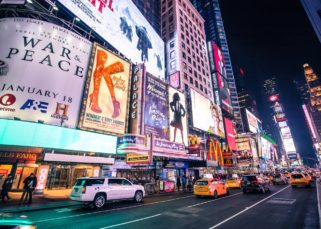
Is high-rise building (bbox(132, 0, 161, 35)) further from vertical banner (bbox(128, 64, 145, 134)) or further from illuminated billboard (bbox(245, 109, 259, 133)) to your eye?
illuminated billboard (bbox(245, 109, 259, 133))

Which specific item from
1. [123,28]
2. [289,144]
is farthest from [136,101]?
[289,144]

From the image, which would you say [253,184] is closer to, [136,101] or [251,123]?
[136,101]

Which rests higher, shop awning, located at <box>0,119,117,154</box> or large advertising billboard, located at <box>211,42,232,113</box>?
large advertising billboard, located at <box>211,42,232,113</box>

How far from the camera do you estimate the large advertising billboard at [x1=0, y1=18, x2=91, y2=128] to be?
53.2 ft

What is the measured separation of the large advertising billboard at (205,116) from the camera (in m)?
42.5

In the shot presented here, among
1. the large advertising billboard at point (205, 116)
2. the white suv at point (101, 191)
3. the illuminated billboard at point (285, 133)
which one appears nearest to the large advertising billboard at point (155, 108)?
the large advertising billboard at point (205, 116)

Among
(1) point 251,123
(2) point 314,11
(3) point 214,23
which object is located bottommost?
(2) point 314,11

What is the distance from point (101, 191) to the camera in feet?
38.0

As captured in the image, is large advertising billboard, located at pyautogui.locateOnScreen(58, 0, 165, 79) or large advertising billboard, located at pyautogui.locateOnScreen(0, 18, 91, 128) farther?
large advertising billboard, located at pyautogui.locateOnScreen(58, 0, 165, 79)

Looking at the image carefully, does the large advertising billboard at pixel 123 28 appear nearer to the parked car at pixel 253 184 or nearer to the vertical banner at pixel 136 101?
the vertical banner at pixel 136 101

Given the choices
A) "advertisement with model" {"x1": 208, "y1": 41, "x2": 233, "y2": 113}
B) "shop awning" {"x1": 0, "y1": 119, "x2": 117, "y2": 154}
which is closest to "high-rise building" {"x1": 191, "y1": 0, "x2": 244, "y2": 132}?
"advertisement with model" {"x1": 208, "y1": 41, "x2": 233, "y2": 113}

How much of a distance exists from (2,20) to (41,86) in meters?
8.50

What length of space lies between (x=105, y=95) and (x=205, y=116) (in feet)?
98.5

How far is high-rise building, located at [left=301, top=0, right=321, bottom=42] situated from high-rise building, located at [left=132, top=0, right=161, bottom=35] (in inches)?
2218
